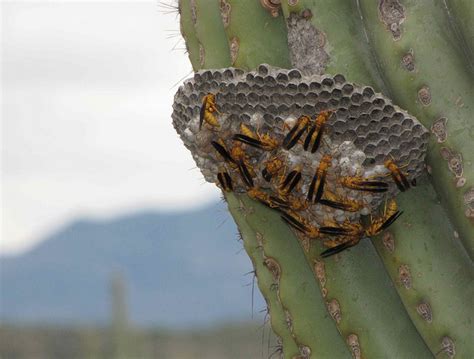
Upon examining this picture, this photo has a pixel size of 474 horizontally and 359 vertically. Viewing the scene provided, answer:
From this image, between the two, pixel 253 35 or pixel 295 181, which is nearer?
pixel 295 181

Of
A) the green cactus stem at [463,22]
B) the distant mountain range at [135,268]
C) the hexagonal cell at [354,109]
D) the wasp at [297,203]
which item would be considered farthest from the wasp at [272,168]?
the distant mountain range at [135,268]

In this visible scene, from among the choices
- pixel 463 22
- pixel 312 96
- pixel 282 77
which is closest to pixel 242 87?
pixel 282 77

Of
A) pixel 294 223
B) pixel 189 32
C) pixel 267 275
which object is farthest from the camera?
pixel 189 32

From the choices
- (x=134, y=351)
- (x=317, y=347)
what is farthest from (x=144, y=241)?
(x=317, y=347)

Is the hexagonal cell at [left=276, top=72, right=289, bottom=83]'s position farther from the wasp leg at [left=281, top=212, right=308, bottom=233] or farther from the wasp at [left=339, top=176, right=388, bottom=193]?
the wasp leg at [left=281, top=212, right=308, bottom=233]

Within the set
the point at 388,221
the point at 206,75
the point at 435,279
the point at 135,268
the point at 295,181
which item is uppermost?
the point at 135,268

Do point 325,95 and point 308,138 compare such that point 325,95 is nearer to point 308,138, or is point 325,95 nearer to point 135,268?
point 308,138

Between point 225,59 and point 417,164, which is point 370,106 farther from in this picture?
point 225,59
